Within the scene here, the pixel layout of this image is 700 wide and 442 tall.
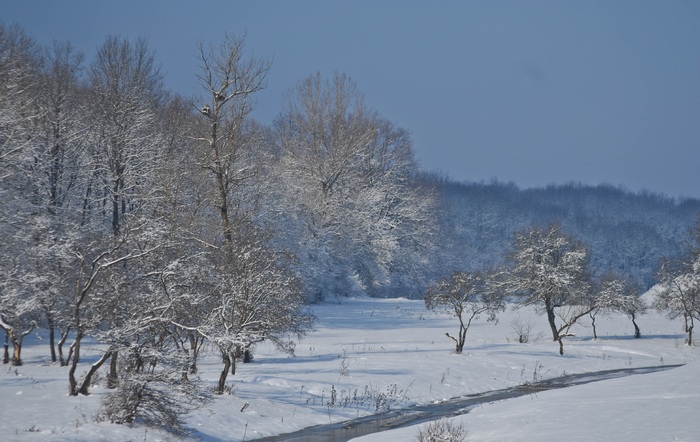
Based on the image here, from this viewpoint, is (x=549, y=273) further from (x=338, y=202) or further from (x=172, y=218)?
(x=172, y=218)

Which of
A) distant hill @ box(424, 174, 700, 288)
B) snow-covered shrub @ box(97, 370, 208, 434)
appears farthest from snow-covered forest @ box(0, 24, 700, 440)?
distant hill @ box(424, 174, 700, 288)

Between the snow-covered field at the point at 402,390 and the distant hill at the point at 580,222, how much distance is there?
127 ft

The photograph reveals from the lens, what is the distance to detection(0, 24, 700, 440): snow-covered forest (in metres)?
15.2

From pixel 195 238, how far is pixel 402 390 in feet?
26.4

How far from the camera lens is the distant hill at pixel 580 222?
377 ft

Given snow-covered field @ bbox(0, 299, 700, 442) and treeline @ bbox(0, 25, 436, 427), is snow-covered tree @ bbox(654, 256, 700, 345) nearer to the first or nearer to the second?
snow-covered field @ bbox(0, 299, 700, 442)

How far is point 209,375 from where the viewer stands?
20.1 m

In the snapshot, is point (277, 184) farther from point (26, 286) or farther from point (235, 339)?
point (235, 339)

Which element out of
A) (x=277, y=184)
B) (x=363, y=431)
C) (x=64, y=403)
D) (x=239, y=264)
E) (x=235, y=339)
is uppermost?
(x=277, y=184)

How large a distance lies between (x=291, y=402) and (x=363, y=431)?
106 inches

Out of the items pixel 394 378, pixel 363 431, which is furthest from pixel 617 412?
pixel 394 378

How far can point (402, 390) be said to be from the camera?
2170 cm

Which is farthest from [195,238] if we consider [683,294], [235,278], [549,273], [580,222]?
[580,222]

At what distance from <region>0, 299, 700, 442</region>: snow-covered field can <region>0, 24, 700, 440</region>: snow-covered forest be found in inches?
32.3
